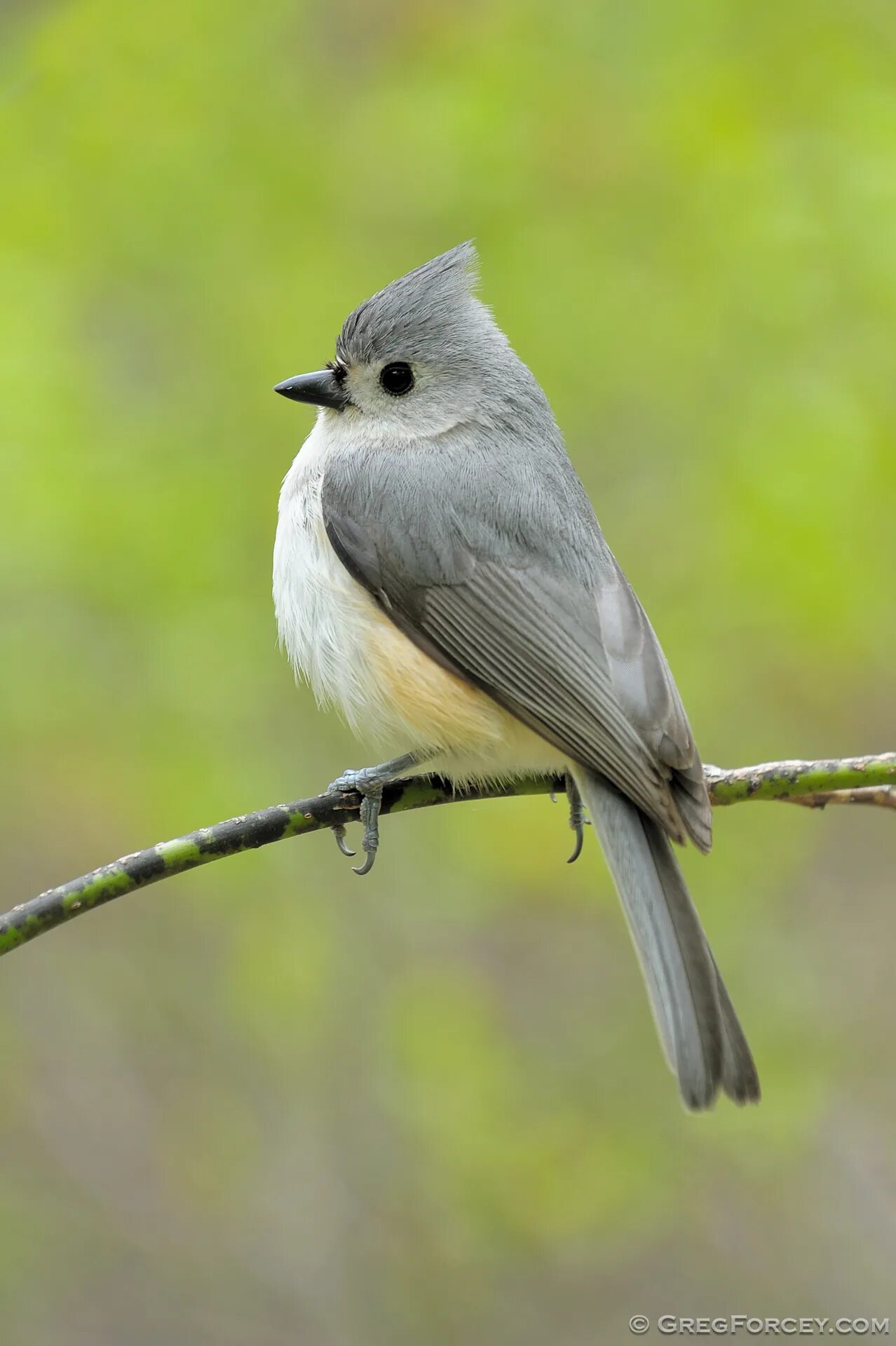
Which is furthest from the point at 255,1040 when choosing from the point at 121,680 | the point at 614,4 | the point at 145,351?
the point at 614,4

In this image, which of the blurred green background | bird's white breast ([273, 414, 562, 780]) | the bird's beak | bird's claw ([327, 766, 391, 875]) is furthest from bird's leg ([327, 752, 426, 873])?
the blurred green background

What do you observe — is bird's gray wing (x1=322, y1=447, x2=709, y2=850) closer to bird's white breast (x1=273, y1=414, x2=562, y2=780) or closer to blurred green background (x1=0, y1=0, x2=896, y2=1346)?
bird's white breast (x1=273, y1=414, x2=562, y2=780)

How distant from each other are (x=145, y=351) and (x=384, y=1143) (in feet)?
9.11

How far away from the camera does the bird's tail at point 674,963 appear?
2395 millimetres

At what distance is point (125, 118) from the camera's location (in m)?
4.10

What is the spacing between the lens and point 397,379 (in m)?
3.42

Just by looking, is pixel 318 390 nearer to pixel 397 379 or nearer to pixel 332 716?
pixel 397 379

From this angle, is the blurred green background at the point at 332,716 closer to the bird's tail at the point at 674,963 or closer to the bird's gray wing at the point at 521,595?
the bird's gray wing at the point at 521,595

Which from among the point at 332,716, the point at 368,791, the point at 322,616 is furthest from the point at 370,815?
the point at 332,716

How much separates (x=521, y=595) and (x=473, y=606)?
107 millimetres

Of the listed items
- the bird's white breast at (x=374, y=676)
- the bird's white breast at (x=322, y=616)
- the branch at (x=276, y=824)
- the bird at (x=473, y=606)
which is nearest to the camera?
the branch at (x=276, y=824)

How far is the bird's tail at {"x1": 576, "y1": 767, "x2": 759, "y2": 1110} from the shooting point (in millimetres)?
2395

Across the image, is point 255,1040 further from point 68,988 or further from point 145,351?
point 145,351

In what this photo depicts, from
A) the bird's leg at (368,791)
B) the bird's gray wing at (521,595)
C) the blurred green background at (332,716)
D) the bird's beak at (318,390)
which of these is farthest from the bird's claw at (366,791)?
the blurred green background at (332,716)
